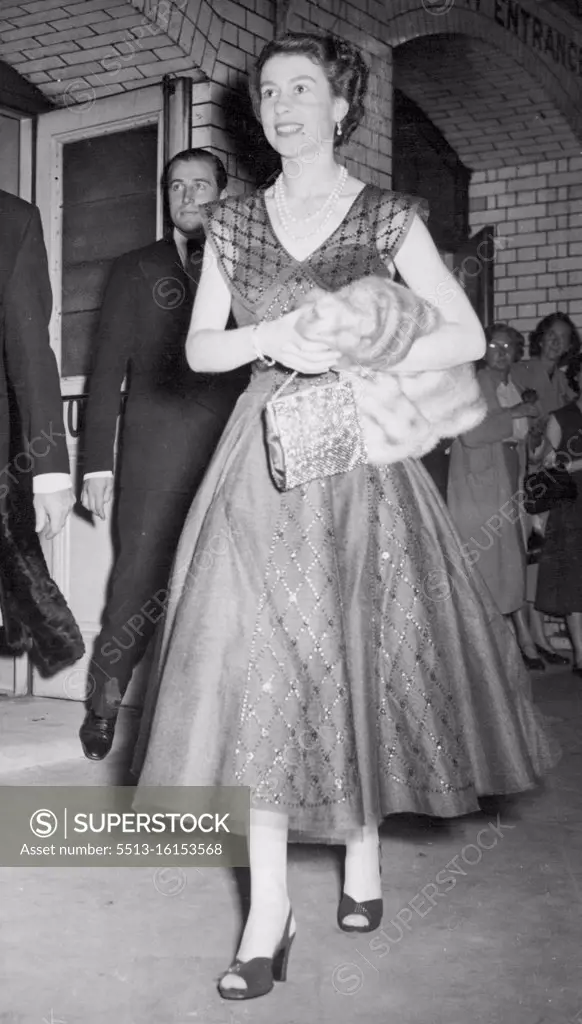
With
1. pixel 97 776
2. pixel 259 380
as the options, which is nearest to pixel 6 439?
pixel 259 380

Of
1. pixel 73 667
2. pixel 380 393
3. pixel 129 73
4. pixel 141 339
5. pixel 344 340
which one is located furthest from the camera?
pixel 73 667

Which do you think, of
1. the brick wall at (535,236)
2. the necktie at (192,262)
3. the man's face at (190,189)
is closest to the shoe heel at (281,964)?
the necktie at (192,262)

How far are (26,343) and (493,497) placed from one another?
357 cm

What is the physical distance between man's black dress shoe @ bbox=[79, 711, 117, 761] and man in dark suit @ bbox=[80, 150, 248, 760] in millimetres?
19

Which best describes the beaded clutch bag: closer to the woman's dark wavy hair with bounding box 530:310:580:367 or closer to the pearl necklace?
the pearl necklace

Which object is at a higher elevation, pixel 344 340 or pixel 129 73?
pixel 129 73

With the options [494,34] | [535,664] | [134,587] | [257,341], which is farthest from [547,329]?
[257,341]

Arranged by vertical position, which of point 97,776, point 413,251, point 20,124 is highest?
point 20,124

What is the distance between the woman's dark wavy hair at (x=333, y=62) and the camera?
2.10 metres

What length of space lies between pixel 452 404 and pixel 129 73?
3.09m

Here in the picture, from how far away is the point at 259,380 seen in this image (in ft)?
7.09

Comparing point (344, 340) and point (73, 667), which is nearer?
point (344, 340)

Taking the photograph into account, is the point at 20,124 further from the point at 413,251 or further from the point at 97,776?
the point at 413,251

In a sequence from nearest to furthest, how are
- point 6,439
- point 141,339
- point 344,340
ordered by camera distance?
point 344,340
point 6,439
point 141,339
